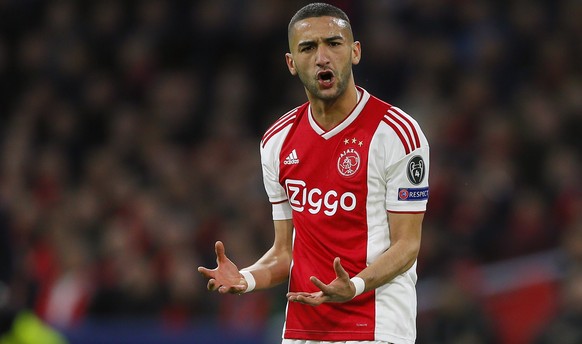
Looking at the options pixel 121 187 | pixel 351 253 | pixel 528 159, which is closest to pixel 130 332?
pixel 121 187

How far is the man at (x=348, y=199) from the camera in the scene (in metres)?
4.63

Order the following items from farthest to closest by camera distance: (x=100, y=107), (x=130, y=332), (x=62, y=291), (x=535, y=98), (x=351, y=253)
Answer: (x=100, y=107)
(x=535, y=98)
(x=62, y=291)
(x=130, y=332)
(x=351, y=253)

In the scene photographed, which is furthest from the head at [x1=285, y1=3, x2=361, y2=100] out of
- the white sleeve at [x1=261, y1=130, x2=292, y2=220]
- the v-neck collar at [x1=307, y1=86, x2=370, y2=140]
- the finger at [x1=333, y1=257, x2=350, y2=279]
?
the finger at [x1=333, y1=257, x2=350, y2=279]

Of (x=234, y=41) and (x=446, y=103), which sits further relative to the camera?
(x=234, y=41)

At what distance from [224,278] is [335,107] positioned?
83 cm

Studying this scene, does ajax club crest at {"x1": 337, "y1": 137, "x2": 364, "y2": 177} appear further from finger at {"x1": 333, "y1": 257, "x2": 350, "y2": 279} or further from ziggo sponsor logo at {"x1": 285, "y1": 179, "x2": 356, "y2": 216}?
finger at {"x1": 333, "y1": 257, "x2": 350, "y2": 279}

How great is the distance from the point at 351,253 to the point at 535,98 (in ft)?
20.3

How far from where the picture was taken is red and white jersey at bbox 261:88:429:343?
15.2 ft

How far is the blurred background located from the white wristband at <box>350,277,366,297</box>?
12.0ft

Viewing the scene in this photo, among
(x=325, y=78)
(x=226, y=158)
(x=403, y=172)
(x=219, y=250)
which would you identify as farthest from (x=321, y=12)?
(x=226, y=158)

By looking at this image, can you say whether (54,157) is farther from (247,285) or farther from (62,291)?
(247,285)

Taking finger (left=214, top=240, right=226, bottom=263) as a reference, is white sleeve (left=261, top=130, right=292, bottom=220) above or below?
above

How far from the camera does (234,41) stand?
1180 cm

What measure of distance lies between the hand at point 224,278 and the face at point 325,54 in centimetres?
75
